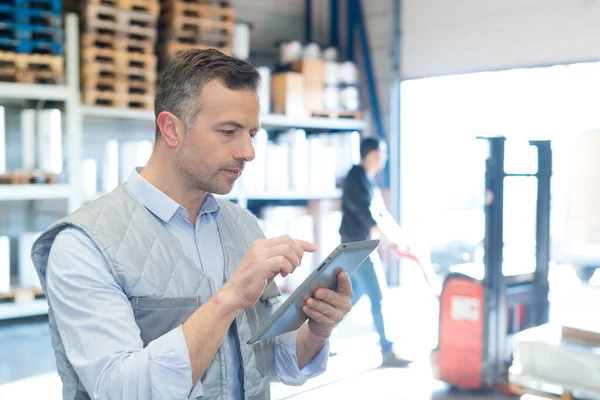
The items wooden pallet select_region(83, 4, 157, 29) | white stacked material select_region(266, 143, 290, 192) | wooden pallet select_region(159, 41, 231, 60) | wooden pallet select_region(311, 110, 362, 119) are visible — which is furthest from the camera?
wooden pallet select_region(311, 110, 362, 119)

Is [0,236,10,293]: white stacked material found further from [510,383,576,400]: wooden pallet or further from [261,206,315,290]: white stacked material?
[510,383,576,400]: wooden pallet

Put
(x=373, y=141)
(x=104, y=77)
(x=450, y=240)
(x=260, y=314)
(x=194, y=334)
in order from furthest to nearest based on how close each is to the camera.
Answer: (x=450, y=240)
(x=104, y=77)
(x=373, y=141)
(x=260, y=314)
(x=194, y=334)

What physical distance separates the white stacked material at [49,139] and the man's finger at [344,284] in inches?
224

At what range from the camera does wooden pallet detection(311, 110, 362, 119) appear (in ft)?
30.6

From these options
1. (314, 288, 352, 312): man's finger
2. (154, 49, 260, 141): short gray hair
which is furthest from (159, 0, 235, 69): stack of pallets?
(314, 288, 352, 312): man's finger

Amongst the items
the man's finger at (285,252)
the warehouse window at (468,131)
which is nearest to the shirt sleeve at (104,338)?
the man's finger at (285,252)

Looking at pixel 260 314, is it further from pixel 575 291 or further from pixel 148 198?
pixel 575 291

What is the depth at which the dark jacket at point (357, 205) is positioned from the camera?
6375 millimetres

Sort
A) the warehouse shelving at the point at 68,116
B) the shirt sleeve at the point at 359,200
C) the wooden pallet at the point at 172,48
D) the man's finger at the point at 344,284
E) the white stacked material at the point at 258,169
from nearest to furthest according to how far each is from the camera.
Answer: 1. the man's finger at the point at 344,284
2. the shirt sleeve at the point at 359,200
3. the warehouse shelving at the point at 68,116
4. the wooden pallet at the point at 172,48
5. the white stacked material at the point at 258,169

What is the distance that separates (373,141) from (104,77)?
3.12 metres

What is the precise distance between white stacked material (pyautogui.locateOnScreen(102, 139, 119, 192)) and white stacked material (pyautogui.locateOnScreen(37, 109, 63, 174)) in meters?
0.54

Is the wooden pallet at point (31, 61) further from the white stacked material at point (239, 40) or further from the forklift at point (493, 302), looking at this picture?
the forklift at point (493, 302)

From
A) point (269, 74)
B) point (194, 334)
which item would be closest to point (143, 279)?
point (194, 334)

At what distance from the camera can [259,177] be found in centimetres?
864
